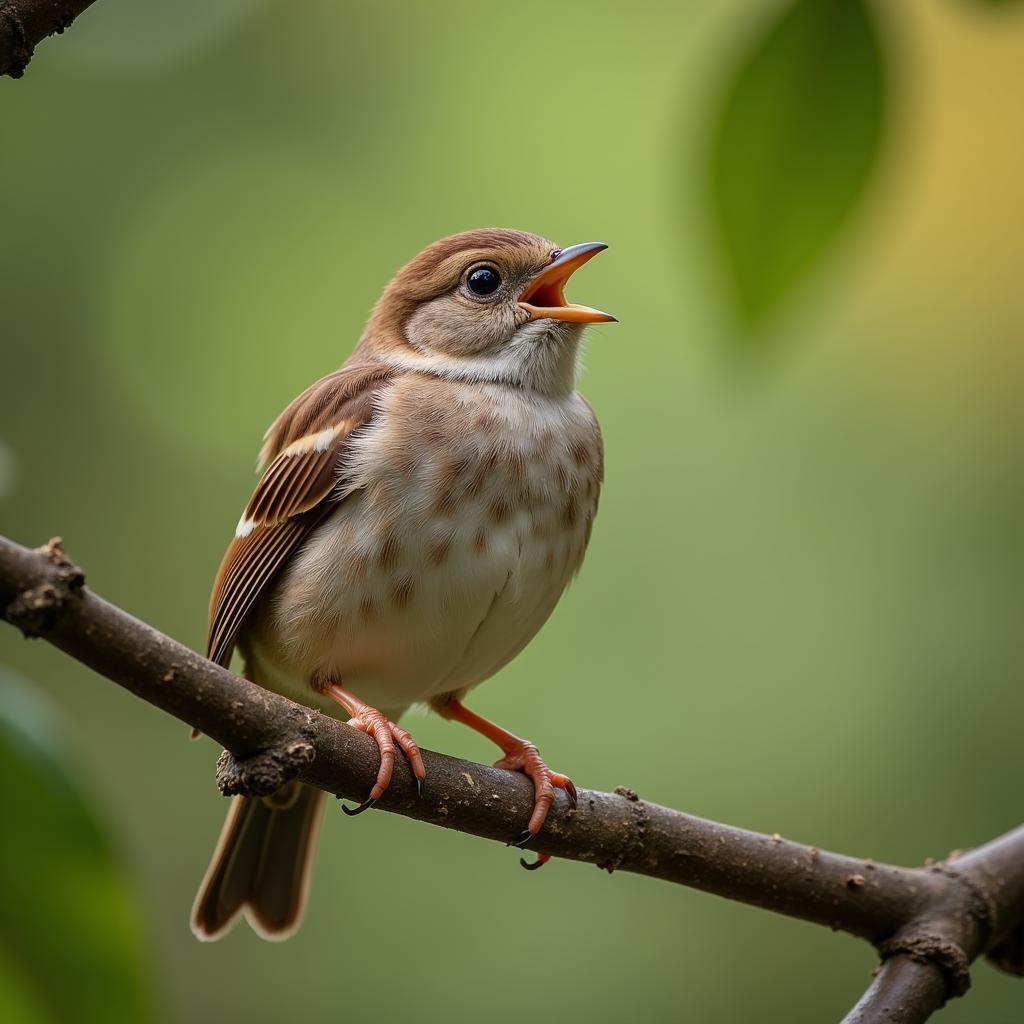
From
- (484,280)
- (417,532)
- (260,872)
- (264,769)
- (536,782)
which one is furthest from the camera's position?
(484,280)

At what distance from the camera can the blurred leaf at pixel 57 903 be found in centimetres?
215

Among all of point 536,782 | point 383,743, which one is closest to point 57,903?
point 383,743

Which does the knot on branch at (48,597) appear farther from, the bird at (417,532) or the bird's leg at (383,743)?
the bird at (417,532)

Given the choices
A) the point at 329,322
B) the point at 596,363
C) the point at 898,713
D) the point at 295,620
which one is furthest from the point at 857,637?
the point at 295,620

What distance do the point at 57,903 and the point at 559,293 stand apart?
9.08 ft

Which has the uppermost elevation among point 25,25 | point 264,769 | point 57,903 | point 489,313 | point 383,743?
point 489,313

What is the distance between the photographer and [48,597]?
1953 mm

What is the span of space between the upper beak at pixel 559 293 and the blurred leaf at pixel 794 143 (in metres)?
1.89

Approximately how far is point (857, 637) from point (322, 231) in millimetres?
4567

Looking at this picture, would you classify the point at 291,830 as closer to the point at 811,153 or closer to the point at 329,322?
the point at 811,153

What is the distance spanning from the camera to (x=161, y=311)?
10.1 metres

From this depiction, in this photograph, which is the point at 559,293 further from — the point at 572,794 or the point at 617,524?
the point at 617,524

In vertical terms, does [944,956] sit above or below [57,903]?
above

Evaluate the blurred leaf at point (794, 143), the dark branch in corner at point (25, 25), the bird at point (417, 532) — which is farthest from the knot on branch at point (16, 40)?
the bird at point (417, 532)
